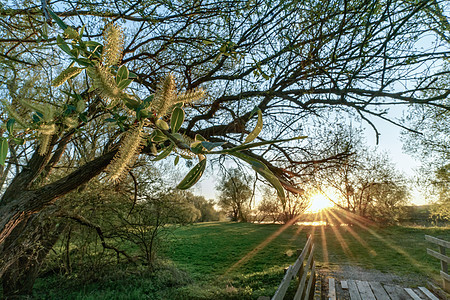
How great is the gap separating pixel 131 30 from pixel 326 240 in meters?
15.6

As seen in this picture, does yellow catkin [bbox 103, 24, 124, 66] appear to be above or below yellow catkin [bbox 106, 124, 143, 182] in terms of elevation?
above

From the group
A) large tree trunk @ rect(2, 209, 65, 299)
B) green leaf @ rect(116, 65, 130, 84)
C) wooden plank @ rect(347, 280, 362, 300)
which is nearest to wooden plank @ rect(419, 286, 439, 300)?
wooden plank @ rect(347, 280, 362, 300)

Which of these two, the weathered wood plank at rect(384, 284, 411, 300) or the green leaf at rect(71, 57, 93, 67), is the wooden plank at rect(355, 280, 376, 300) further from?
the green leaf at rect(71, 57, 93, 67)

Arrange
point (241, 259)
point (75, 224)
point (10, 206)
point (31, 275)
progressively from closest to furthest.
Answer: point (10, 206) → point (31, 275) → point (75, 224) → point (241, 259)

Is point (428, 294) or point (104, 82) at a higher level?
point (104, 82)

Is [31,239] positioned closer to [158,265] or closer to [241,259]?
[158,265]

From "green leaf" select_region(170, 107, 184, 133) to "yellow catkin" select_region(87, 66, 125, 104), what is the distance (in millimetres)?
79

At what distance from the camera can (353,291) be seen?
5.48m

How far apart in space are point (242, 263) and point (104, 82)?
37.5 feet

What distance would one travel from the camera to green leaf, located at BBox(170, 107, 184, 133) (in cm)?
35

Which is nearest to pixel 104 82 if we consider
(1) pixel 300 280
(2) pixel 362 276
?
(1) pixel 300 280

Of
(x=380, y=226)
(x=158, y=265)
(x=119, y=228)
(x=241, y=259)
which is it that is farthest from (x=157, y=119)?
(x=380, y=226)

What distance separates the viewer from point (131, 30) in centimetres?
386

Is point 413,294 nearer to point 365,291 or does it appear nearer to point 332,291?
point 365,291
